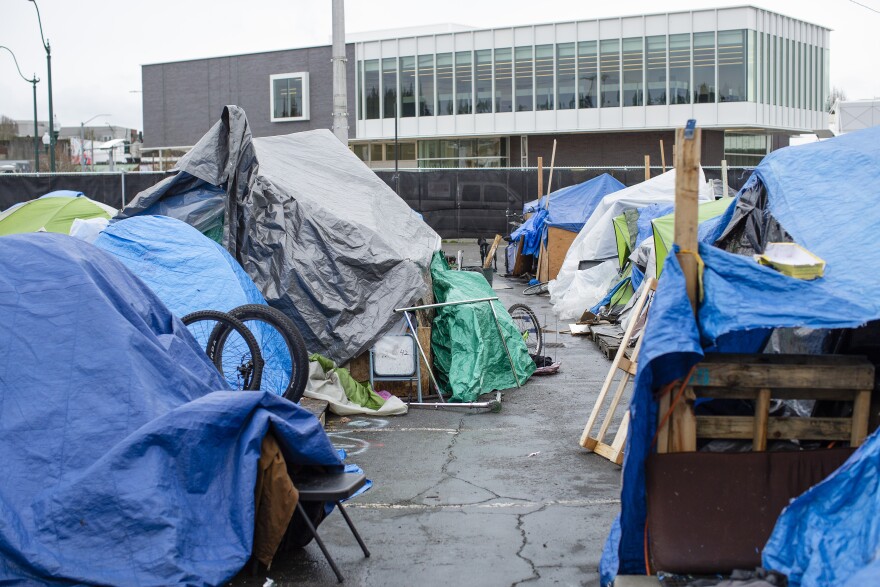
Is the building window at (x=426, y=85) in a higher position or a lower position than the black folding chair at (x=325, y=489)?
higher

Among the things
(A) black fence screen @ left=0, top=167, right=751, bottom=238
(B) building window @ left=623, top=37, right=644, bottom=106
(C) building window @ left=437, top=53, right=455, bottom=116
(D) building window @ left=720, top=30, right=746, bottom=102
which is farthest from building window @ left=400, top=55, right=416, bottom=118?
(A) black fence screen @ left=0, top=167, right=751, bottom=238

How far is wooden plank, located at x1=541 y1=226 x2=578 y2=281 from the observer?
68.5 ft

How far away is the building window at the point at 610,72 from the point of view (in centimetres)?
4538

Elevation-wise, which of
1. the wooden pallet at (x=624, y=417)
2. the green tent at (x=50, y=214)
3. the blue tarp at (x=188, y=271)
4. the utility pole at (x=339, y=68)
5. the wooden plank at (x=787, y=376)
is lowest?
the wooden pallet at (x=624, y=417)

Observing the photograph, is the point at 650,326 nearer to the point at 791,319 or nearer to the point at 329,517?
the point at 791,319

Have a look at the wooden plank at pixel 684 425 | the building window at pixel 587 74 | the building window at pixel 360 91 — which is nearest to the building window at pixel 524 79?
the building window at pixel 587 74

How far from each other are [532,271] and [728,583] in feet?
60.8

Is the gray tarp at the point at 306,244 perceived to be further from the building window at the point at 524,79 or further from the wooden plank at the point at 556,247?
the building window at the point at 524,79

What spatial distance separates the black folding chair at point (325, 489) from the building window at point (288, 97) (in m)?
50.6

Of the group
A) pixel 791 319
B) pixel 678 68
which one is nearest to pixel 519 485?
pixel 791 319

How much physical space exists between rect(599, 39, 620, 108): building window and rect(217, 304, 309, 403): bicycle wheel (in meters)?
39.8

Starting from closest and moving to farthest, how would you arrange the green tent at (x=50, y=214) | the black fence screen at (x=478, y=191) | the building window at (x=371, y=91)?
the green tent at (x=50, y=214), the black fence screen at (x=478, y=191), the building window at (x=371, y=91)

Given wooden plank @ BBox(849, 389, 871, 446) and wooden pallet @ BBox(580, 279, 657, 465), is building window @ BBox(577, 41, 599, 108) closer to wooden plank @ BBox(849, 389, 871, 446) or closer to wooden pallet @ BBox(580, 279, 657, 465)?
wooden pallet @ BBox(580, 279, 657, 465)

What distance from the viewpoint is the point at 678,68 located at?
44375mm
